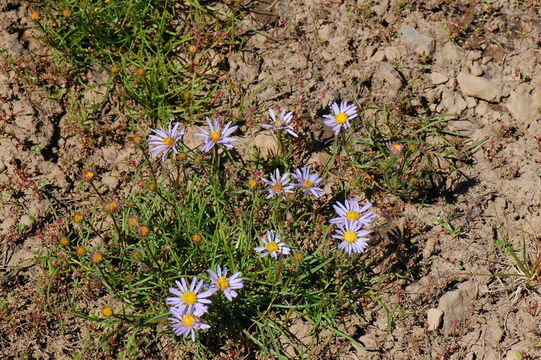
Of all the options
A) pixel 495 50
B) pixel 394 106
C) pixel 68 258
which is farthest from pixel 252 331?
pixel 495 50

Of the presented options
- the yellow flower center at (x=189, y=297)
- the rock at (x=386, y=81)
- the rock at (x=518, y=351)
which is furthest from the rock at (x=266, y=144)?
the rock at (x=518, y=351)

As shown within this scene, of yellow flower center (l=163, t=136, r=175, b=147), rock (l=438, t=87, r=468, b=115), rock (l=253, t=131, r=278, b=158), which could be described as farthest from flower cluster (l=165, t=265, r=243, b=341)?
rock (l=438, t=87, r=468, b=115)

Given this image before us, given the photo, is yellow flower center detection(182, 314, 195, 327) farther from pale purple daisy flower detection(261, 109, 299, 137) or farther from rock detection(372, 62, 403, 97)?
rock detection(372, 62, 403, 97)

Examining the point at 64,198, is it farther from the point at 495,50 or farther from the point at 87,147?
the point at 495,50

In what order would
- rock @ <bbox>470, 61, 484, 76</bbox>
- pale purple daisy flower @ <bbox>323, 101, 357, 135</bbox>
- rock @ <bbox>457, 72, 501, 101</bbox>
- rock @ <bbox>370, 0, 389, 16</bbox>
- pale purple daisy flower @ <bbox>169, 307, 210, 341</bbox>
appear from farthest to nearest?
rock @ <bbox>370, 0, 389, 16</bbox>
rock @ <bbox>470, 61, 484, 76</bbox>
rock @ <bbox>457, 72, 501, 101</bbox>
pale purple daisy flower @ <bbox>323, 101, 357, 135</bbox>
pale purple daisy flower @ <bbox>169, 307, 210, 341</bbox>

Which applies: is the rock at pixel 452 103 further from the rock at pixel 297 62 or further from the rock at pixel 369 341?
the rock at pixel 369 341

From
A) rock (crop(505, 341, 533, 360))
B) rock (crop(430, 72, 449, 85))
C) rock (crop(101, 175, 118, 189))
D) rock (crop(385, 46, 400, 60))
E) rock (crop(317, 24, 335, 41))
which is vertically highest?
rock (crop(317, 24, 335, 41))
